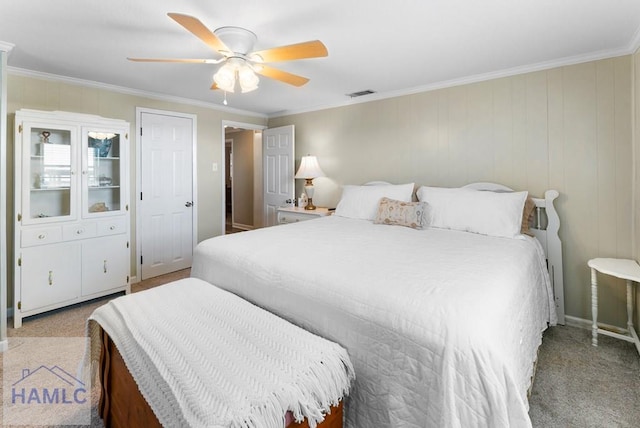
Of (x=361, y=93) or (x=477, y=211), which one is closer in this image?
(x=477, y=211)

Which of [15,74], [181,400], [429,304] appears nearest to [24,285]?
[15,74]

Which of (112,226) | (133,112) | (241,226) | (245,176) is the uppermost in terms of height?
(133,112)

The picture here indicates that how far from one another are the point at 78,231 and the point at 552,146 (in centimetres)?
450

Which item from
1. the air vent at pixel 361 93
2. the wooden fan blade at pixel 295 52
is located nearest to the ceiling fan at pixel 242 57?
the wooden fan blade at pixel 295 52

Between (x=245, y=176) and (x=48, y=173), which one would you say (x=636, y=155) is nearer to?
(x=48, y=173)

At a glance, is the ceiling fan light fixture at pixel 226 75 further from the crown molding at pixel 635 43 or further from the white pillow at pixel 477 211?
the crown molding at pixel 635 43

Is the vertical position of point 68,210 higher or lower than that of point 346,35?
lower

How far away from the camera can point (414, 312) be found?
1224 millimetres

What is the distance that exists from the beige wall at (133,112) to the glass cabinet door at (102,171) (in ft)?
1.40

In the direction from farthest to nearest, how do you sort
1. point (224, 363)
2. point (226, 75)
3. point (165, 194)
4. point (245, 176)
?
point (245, 176) → point (165, 194) → point (226, 75) → point (224, 363)

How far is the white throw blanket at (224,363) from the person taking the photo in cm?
100

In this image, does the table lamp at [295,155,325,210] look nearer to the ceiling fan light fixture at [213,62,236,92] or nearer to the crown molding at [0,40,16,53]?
the ceiling fan light fixture at [213,62,236,92]

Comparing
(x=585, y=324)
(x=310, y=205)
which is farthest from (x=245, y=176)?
(x=585, y=324)

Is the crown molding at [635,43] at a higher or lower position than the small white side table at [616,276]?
higher
